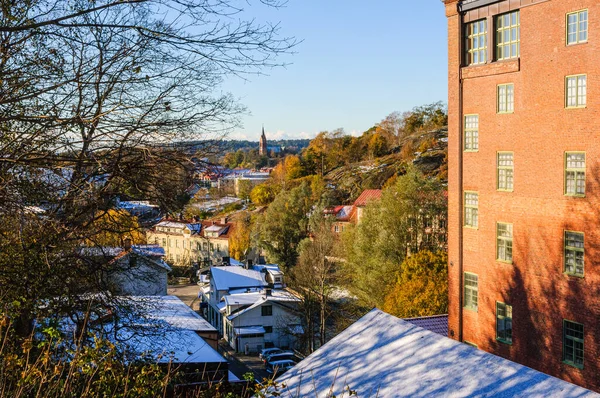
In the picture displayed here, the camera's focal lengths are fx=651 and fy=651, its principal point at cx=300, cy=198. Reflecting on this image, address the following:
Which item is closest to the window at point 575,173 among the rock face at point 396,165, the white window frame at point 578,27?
the white window frame at point 578,27

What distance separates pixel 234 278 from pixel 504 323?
3109 cm

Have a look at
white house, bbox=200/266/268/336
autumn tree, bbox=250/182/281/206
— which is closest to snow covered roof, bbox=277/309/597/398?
white house, bbox=200/266/268/336

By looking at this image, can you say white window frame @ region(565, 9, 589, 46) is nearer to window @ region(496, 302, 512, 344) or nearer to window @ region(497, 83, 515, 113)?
window @ region(497, 83, 515, 113)

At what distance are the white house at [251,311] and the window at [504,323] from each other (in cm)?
1824

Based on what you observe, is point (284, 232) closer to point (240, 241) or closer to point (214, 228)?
point (240, 241)

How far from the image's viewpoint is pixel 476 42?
61.7ft

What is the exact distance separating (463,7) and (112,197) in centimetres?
1382

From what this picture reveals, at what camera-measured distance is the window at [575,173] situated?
15.8m

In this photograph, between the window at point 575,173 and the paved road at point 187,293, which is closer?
the window at point 575,173

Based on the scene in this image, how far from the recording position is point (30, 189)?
292 inches

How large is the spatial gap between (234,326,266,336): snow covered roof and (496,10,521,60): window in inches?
997

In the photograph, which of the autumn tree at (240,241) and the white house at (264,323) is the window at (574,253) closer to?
the white house at (264,323)

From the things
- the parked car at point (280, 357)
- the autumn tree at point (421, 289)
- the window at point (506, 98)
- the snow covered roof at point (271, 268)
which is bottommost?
the parked car at point (280, 357)

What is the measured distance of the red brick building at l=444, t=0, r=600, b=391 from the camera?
51.3ft
